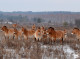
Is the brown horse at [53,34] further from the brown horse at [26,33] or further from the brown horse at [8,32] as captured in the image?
the brown horse at [8,32]

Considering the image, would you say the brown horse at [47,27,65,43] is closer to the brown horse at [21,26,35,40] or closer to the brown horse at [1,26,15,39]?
the brown horse at [21,26,35,40]

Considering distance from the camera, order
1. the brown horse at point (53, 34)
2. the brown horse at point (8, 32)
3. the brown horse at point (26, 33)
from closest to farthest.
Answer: the brown horse at point (53, 34) < the brown horse at point (26, 33) < the brown horse at point (8, 32)

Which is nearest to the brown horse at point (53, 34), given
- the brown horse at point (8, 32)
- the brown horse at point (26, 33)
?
the brown horse at point (26, 33)

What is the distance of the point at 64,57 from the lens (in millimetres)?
9258

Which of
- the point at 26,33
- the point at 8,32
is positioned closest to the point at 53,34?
the point at 26,33

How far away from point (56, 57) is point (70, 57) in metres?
0.65

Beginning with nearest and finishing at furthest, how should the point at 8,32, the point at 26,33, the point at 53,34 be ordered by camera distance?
the point at 53,34 → the point at 26,33 → the point at 8,32

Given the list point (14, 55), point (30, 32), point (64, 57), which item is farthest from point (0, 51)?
point (30, 32)

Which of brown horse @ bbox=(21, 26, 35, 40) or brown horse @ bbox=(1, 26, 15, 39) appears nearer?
brown horse @ bbox=(21, 26, 35, 40)

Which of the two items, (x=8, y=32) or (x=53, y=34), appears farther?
(x=8, y=32)

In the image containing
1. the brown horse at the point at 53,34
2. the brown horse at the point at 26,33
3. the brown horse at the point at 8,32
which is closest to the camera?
the brown horse at the point at 53,34

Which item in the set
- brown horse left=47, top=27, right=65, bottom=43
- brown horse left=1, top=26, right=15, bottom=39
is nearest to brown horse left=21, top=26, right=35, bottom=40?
brown horse left=1, top=26, right=15, bottom=39

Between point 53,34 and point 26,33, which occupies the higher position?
point 53,34

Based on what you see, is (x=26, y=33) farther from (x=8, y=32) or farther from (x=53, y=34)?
(x=53, y=34)
